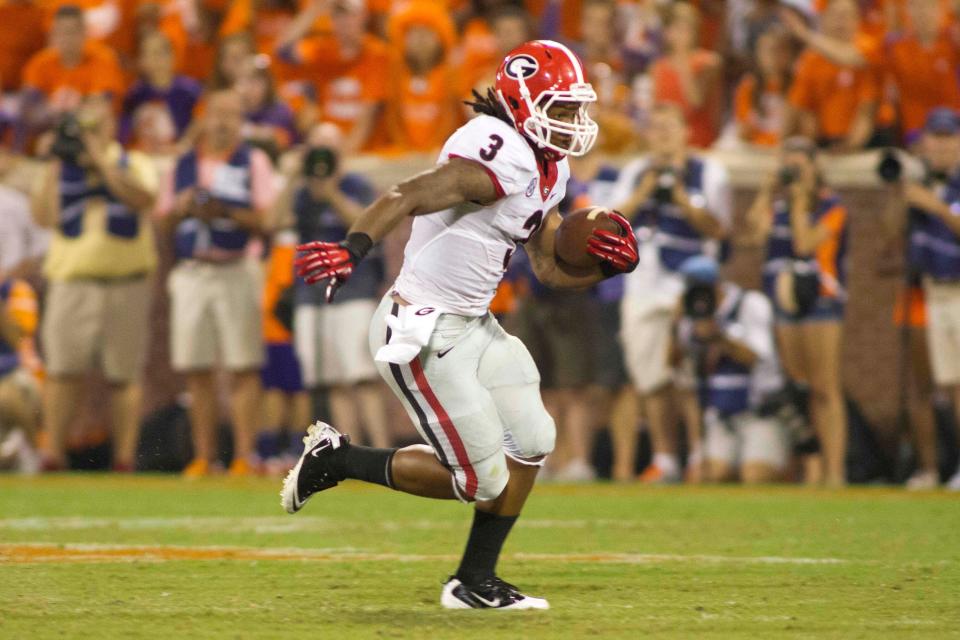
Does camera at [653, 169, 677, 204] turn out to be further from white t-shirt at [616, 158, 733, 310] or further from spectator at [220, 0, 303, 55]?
spectator at [220, 0, 303, 55]

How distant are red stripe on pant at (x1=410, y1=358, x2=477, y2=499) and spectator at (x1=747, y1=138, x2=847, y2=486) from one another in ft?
18.7

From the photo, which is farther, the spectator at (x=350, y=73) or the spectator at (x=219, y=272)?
the spectator at (x=350, y=73)

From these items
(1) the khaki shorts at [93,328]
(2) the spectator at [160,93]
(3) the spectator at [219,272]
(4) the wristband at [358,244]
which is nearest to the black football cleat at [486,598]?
(4) the wristband at [358,244]

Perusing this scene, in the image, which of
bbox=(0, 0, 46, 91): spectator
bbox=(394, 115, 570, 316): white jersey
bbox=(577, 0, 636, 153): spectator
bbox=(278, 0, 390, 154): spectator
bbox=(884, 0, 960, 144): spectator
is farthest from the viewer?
bbox=(0, 0, 46, 91): spectator

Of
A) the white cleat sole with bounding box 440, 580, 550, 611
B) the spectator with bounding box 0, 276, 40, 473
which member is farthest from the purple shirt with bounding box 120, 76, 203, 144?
the white cleat sole with bounding box 440, 580, 550, 611

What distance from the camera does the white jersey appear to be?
5332 millimetres

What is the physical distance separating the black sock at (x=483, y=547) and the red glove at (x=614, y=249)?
93cm

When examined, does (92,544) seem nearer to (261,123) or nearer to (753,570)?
(753,570)

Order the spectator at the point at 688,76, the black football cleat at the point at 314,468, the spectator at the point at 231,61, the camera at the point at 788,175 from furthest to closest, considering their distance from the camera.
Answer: the spectator at the point at 231,61 < the spectator at the point at 688,76 < the camera at the point at 788,175 < the black football cleat at the point at 314,468

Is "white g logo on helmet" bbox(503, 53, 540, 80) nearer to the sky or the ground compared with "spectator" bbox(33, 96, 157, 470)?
nearer to the sky

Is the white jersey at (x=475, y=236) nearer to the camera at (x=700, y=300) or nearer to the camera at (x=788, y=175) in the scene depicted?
the camera at (x=700, y=300)

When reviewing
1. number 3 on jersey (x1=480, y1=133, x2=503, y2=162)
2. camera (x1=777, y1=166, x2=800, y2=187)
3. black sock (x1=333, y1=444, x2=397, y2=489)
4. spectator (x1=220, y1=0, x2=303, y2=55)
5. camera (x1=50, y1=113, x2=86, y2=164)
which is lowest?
black sock (x1=333, y1=444, x2=397, y2=489)

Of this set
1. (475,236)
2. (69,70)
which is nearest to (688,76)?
(69,70)

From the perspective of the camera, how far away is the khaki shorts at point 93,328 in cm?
1162
